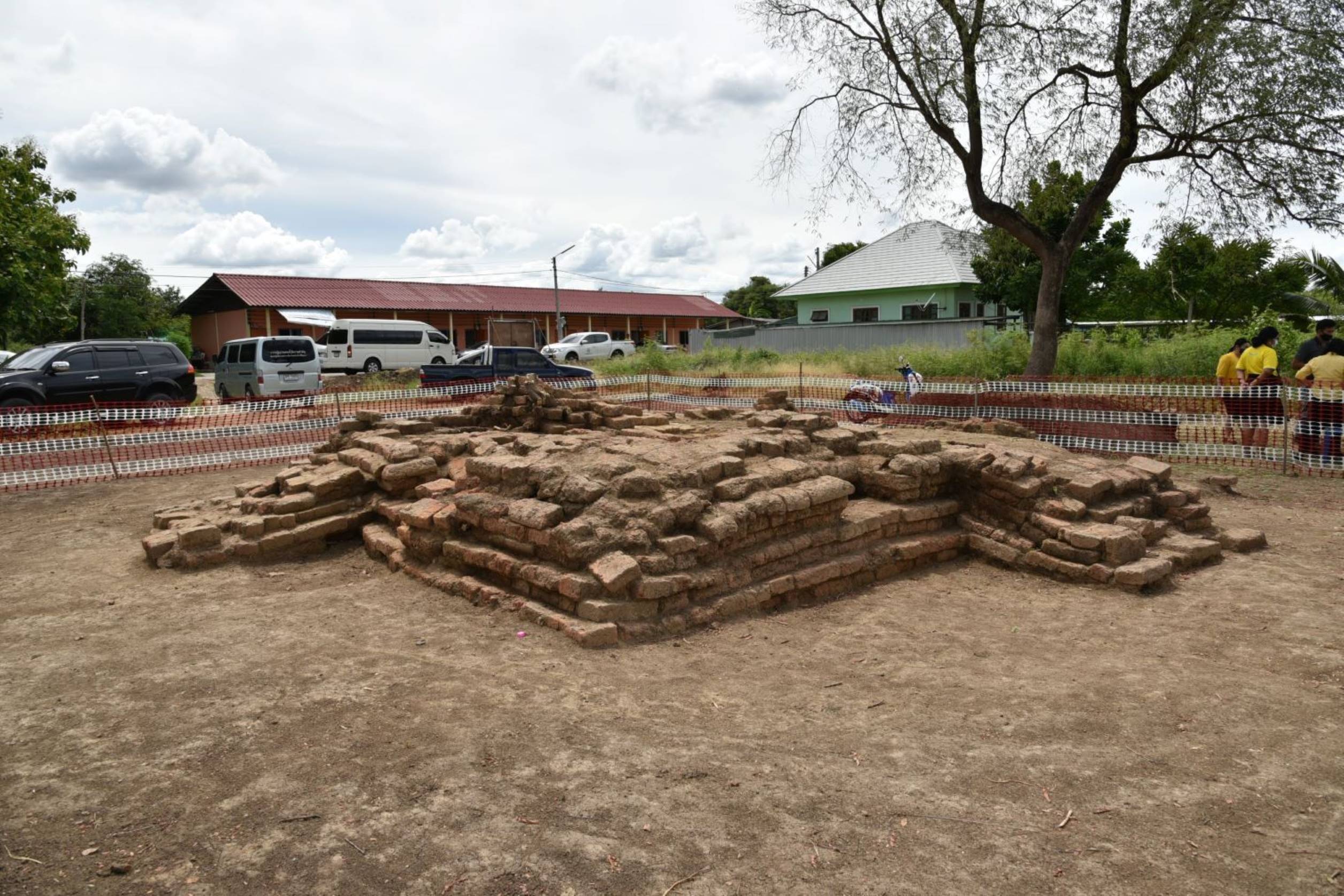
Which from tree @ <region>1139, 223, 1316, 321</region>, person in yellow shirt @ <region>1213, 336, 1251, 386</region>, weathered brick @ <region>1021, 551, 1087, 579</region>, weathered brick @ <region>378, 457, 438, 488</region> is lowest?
weathered brick @ <region>1021, 551, 1087, 579</region>

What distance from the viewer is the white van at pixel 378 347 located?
2545 centimetres

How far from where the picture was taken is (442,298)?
4078 centimetres

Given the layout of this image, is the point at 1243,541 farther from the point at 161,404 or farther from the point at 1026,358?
the point at 161,404

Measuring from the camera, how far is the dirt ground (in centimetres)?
299

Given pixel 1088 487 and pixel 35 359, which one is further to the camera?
pixel 35 359

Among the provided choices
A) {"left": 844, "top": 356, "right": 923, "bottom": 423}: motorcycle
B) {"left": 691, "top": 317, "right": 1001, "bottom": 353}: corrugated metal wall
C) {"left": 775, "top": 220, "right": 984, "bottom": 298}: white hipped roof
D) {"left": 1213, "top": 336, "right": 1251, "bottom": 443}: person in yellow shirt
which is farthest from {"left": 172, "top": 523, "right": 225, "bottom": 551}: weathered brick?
{"left": 775, "top": 220, "right": 984, "bottom": 298}: white hipped roof

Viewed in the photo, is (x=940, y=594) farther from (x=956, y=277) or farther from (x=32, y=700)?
(x=956, y=277)

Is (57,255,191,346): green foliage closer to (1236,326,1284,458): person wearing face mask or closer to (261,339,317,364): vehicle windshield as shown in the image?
(261,339,317,364): vehicle windshield

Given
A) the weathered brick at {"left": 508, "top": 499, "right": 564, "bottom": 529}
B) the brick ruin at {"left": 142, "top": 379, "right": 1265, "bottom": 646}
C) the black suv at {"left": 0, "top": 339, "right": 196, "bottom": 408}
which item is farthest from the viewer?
the black suv at {"left": 0, "top": 339, "right": 196, "bottom": 408}

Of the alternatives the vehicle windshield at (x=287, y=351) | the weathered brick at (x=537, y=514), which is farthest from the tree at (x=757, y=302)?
the weathered brick at (x=537, y=514)

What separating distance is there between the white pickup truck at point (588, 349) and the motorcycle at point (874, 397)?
17.9m

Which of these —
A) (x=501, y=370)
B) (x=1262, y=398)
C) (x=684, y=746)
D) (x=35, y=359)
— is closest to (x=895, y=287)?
(x=501, y=370)

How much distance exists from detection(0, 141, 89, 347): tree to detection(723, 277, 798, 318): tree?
42.1 m

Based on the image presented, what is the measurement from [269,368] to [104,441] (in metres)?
7.05
